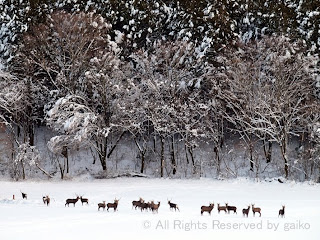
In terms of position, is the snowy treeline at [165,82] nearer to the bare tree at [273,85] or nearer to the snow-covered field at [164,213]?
the bare tree at [273,85]

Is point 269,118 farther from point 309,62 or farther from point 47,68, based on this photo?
point 47,68

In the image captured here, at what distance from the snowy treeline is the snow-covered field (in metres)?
3.05

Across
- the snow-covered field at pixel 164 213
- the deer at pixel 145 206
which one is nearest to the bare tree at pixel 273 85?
the snow-covered field at pixel 164 213

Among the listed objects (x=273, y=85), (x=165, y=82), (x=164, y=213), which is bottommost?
(x=164, y=213)

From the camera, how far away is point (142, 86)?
30750mm

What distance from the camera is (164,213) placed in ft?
57.6

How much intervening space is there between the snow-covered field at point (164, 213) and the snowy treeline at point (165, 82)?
10.0 feet

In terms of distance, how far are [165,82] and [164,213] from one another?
13.6m

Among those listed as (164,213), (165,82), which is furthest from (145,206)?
(165,82)

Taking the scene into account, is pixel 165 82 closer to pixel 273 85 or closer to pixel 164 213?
pixel 273 85

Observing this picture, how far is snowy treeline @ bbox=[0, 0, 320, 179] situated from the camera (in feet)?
92.9

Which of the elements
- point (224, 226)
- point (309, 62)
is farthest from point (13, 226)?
point (309, 62)

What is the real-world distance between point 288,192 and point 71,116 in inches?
509

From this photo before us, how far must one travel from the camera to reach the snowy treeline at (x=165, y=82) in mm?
28328
